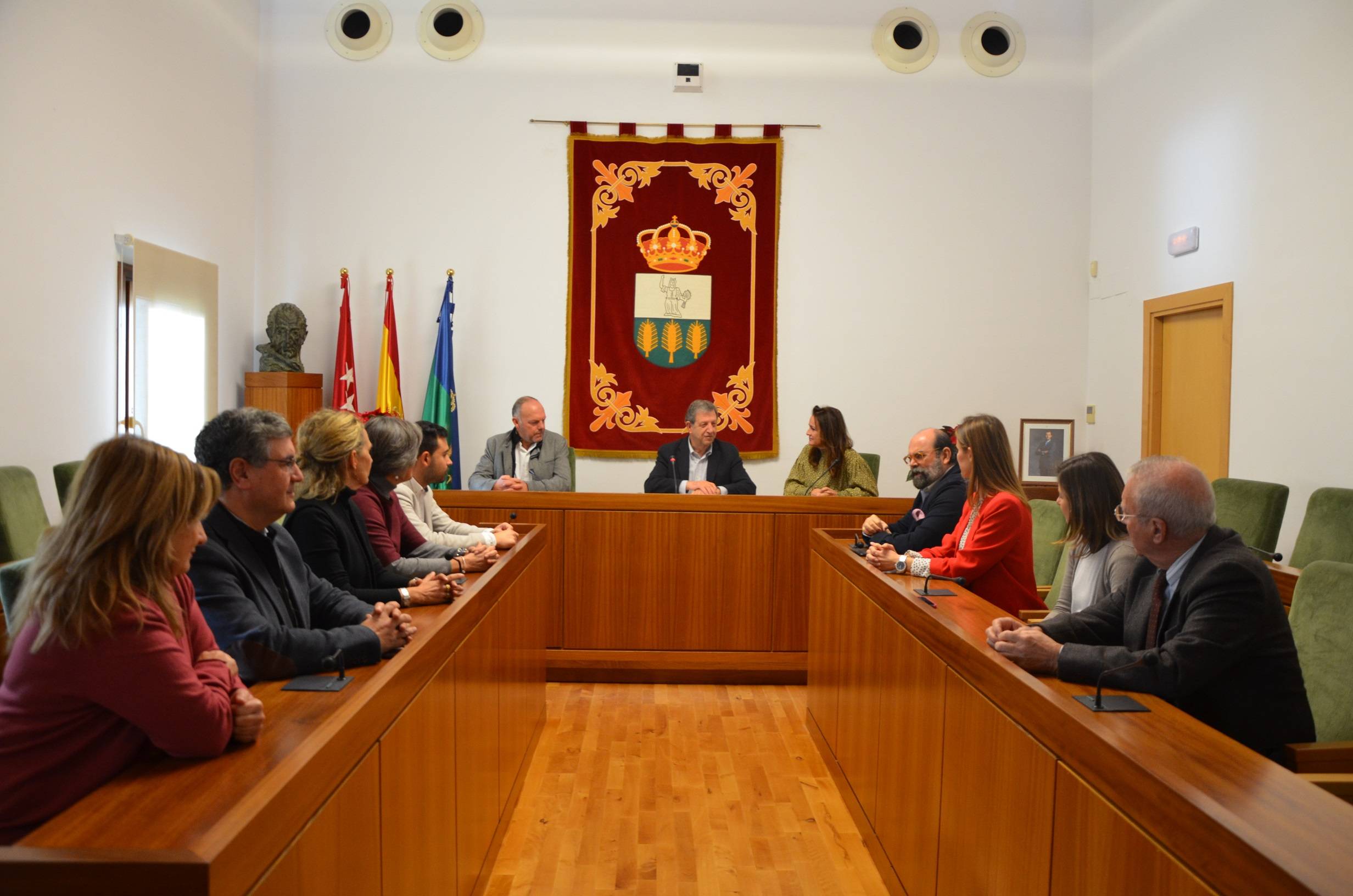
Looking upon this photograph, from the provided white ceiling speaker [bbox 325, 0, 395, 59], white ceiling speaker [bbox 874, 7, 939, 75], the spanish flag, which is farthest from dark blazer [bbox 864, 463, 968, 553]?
white ceiling speaker [bbox 325, 0, 395, 59]

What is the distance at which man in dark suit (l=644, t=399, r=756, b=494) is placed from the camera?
224 inches

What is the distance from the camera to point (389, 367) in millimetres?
6777

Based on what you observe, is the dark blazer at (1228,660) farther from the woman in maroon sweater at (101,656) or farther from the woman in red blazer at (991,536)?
the woman in maroon sweater at (101,656)

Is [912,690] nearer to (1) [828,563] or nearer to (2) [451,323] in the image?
(1) [828,563]

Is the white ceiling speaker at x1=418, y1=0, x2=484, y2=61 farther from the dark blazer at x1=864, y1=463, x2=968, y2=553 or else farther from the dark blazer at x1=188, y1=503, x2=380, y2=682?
the dark blazer at x1=188, y1=503, x2=380, y2=682

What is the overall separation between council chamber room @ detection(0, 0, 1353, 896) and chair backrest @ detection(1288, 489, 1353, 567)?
0.11 feet

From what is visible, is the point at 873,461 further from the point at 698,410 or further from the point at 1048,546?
the point at 1048,546

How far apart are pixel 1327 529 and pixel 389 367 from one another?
540 cm

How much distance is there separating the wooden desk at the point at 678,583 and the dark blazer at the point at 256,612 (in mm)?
2946

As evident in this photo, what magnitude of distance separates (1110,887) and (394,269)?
634cm

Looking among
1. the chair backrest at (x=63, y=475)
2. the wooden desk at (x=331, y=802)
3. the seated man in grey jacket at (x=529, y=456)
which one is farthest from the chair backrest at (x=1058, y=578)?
the chair backrest at (x=63, y=475)

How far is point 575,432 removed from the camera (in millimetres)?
7039

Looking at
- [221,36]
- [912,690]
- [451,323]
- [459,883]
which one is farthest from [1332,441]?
[221,36]

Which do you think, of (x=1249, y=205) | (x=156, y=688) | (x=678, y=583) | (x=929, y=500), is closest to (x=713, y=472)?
(x=678, y=583)
